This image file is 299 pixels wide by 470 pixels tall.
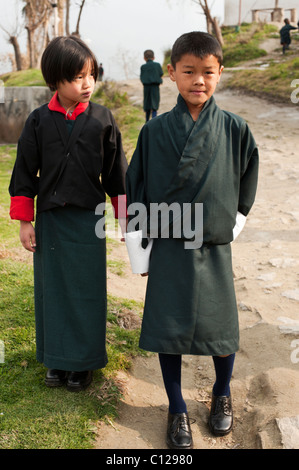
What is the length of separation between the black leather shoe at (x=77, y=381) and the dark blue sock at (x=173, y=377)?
525 mm

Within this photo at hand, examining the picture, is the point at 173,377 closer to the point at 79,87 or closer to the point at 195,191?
the point at 195,191

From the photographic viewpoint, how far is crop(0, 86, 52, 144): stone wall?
13.5m

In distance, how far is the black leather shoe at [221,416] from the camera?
8.13 ft

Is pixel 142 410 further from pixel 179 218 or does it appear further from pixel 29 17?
pixel 29 17

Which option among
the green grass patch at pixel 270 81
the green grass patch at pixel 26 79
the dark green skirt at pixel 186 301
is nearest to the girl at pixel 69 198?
the dark green skirt at pixel 186 301

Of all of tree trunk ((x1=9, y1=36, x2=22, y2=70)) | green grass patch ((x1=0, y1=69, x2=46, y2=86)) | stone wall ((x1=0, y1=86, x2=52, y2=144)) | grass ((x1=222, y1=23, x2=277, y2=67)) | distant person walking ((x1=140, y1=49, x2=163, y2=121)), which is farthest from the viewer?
tree trunk ((x1=9, y1=36, x2=22, y2=70))

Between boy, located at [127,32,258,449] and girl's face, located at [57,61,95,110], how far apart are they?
37cm

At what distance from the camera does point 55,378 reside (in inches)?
108

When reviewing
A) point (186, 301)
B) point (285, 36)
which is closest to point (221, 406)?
point (186, 301)

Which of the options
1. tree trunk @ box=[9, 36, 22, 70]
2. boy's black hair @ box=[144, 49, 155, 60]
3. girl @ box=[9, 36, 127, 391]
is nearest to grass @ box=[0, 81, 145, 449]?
girl @ box=[9, 36, 127, 391]

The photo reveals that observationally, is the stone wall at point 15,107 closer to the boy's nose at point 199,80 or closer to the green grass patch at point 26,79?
the green grass patch at point 26,79

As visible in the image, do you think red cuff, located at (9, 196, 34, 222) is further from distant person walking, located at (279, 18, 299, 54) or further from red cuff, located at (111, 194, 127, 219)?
distant person walking, located at (279, 18, 299, 54)
